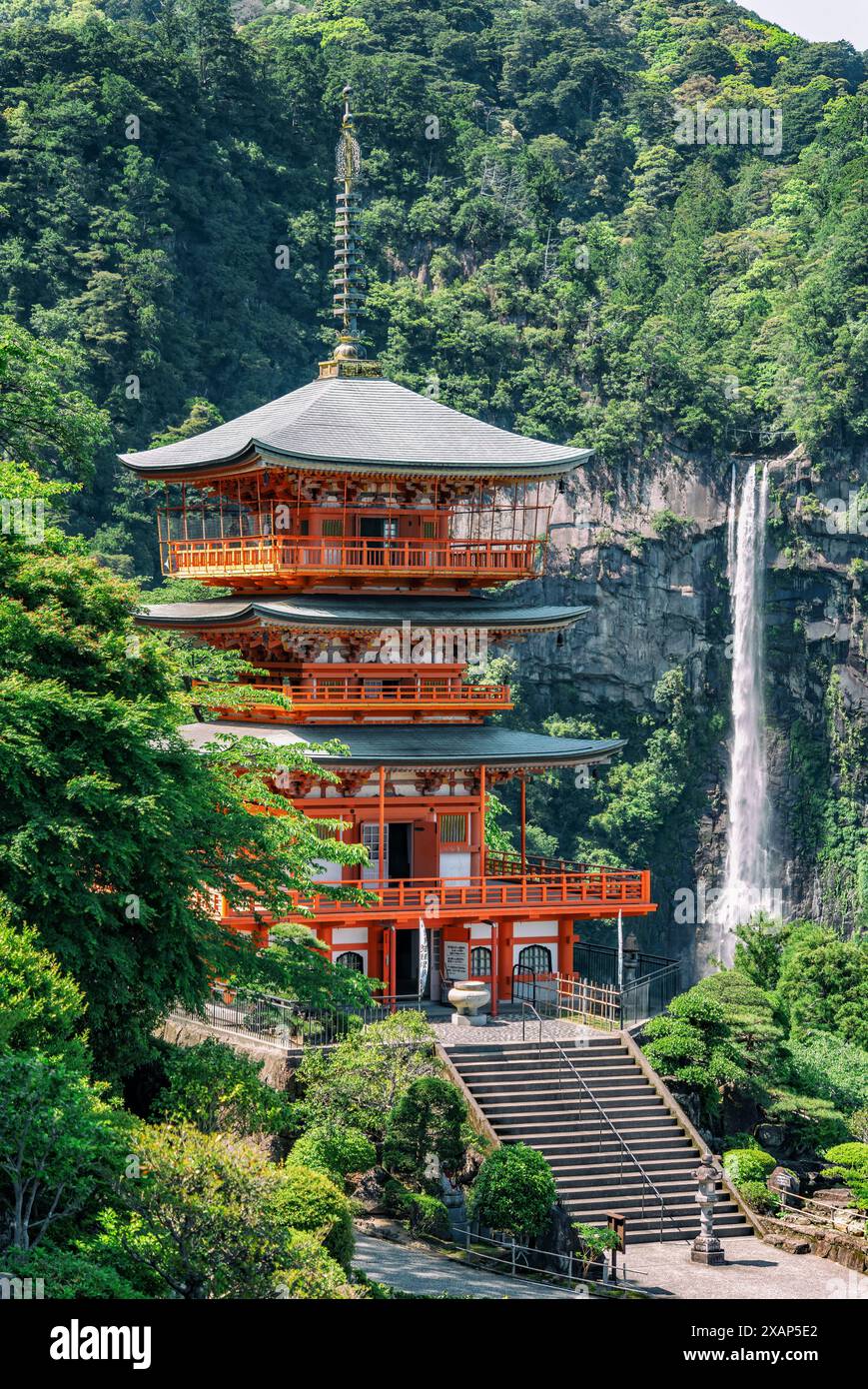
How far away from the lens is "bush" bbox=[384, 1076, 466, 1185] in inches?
1247

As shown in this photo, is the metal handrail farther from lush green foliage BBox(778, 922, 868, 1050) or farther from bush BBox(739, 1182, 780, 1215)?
lush green foliage BBox(778, 922, 868, 1050)

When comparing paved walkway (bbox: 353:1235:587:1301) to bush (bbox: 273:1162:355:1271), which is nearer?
bush (bbox: 273:1162:355:1271)

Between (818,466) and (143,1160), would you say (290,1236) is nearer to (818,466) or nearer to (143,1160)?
(143,1160)

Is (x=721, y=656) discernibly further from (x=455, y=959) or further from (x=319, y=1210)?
(x=319, y=1210)

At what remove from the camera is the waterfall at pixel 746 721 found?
289ft

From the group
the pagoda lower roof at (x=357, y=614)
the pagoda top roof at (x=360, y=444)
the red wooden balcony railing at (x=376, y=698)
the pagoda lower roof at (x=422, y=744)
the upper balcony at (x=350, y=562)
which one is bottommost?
the pagoda lower roof at (x=422, y=744)

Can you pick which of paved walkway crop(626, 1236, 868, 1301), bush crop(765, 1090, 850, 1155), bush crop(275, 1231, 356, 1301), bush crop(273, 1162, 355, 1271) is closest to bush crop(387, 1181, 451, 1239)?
paved walkway crop(626, 1236, 868, 1301)

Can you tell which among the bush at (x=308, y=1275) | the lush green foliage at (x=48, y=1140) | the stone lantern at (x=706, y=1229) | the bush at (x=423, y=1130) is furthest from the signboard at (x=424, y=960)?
the lush green foliage at (x=48, y=1140)

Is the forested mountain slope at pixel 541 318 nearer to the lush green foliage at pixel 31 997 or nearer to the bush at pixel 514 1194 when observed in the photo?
the bush at pixel 514 1194

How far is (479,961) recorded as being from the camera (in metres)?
39.4

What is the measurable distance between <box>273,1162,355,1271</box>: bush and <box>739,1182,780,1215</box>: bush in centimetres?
961

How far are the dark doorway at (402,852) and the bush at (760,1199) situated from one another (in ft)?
32.1
